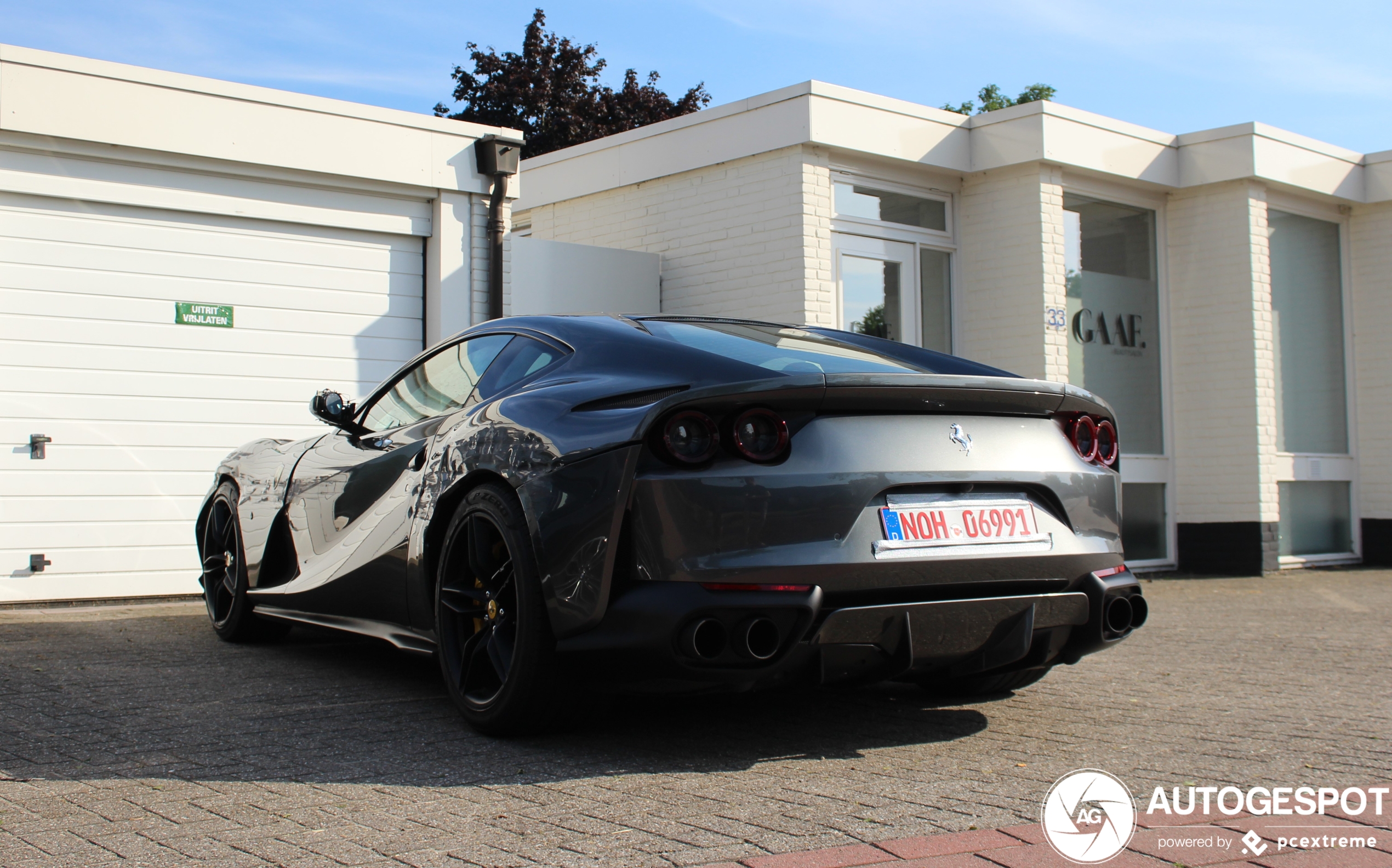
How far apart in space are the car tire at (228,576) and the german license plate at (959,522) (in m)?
3.34

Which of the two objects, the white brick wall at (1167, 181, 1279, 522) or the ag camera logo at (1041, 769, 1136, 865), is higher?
the white brick wall at (1167, 181, 1279, 522)

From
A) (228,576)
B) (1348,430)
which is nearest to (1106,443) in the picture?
(228,576)

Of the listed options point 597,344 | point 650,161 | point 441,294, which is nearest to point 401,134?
point 441,294

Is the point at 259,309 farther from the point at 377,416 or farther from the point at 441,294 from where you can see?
the point at 377,416

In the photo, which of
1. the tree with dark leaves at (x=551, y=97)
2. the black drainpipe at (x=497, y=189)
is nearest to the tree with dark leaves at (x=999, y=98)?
the tree with dark leaves at (x=551, y=97)

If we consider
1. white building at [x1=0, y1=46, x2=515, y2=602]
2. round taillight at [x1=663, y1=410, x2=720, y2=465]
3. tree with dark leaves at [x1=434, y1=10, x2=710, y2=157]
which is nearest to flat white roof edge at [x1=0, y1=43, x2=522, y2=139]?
white building at [x1=0, y1=46, x2=515, y2=602]

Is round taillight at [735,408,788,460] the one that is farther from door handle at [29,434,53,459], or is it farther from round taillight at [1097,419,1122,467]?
door handle at [29,434,53,459]

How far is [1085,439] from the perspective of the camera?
4004 millimetres

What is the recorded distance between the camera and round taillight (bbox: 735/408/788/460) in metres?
3.40

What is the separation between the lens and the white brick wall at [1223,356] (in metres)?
12.3

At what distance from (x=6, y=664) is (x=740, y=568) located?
361cm

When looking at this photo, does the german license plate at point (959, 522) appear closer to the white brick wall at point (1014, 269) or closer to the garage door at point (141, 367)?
the garage door at point (141, 367)

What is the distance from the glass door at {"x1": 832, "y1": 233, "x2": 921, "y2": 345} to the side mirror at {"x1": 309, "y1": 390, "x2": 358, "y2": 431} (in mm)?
6362

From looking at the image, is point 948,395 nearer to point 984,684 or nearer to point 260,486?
point 984,684
